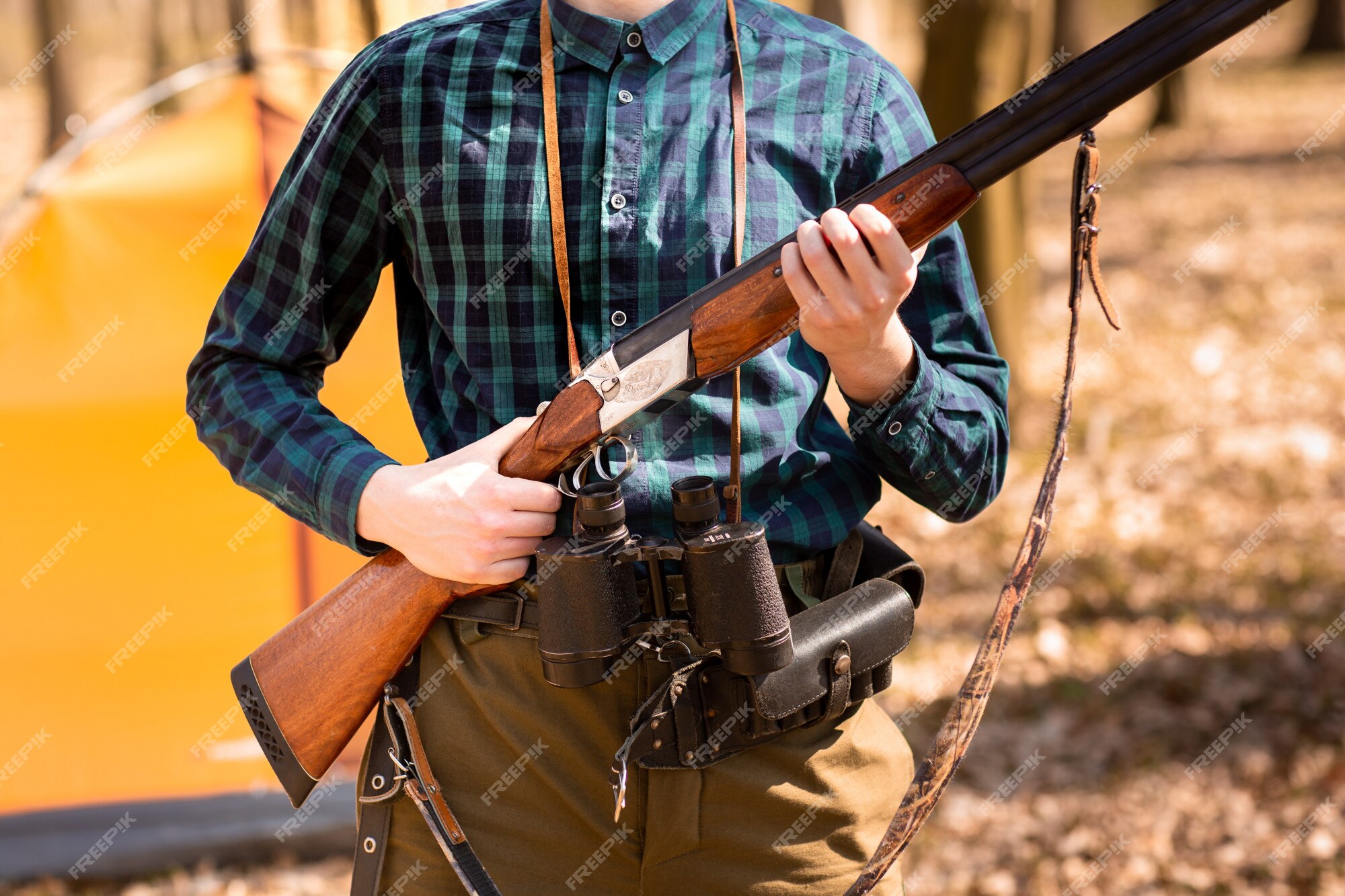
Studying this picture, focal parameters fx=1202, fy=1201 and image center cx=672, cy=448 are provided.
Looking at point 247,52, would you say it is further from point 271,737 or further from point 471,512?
point 471,512

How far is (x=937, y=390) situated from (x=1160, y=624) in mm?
4817

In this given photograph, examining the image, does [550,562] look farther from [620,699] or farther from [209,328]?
[209,328]

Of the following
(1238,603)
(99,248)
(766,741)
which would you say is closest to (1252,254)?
(1238,603)

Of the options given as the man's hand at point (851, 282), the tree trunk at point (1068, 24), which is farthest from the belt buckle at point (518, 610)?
the tree trunk at point (1068, 24)

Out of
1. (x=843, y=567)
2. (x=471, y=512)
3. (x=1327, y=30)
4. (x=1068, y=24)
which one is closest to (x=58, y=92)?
(x=1068, y=24)

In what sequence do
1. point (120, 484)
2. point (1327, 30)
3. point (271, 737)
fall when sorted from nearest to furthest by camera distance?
point (271, 737) → point (120, 484) → point (1327, 30)

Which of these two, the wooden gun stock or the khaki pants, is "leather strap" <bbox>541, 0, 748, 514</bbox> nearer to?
the wooden gun stock

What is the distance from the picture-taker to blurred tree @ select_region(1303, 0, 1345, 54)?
89.2ft

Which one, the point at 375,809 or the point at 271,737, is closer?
the point at 375,809

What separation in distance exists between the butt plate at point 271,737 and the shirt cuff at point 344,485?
0.37 m

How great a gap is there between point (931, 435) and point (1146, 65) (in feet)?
2.06

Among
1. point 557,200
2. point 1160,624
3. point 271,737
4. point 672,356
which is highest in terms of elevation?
point 557,200

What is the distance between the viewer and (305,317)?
6.86 feet

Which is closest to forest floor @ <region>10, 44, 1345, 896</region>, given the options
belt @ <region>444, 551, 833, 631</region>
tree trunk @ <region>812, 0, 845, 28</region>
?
belt @ <region>444, 551, 833, 631</region>
